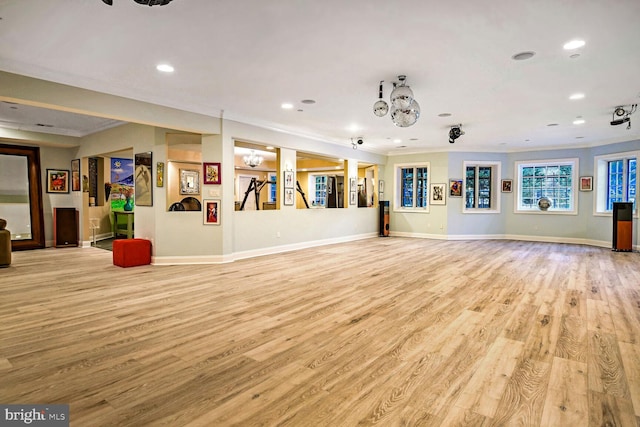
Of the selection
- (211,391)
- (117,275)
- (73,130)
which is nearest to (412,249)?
(117,275)

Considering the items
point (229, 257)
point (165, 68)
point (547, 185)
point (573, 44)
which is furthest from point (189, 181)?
point (547, 185)

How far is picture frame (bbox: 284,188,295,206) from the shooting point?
801cm

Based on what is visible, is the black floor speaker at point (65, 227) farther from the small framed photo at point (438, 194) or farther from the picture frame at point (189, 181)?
the small framed photo at point (438, 194)

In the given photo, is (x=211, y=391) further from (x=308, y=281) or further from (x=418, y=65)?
(x=418, y=65)

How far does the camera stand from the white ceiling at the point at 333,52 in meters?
2.93

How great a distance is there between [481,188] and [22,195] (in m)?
12.9

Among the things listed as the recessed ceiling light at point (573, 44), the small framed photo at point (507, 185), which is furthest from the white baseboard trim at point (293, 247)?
the recessed ceiling light at point (573, 44)

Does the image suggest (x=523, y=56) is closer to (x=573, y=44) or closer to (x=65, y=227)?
(x=573, y=44)

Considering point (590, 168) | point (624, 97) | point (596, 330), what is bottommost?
point (596, 330)

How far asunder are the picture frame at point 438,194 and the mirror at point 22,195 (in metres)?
11.0

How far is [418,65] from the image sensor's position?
4.11 meters

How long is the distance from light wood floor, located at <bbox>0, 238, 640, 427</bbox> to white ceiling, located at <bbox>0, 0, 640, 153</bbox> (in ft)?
9.35

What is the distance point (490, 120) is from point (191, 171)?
8.42 metres

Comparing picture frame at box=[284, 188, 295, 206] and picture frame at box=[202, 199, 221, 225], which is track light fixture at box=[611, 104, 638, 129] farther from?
picture frame at box=[202, 199, 221, 225]
